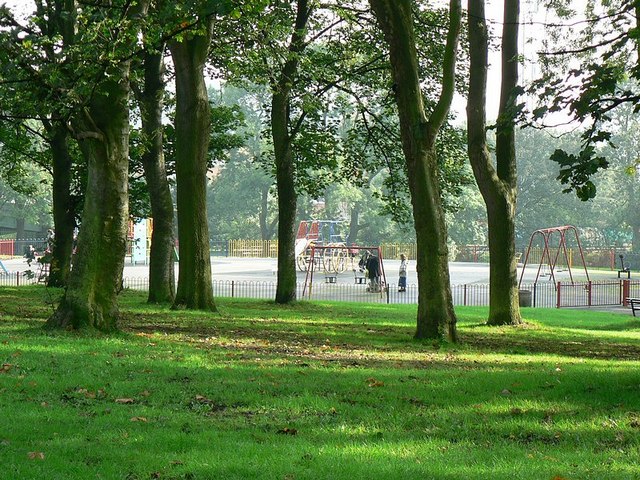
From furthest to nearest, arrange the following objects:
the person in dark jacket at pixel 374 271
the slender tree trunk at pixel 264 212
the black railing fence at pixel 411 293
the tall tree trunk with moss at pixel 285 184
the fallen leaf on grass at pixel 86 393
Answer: the slender tree trunk at pixel 264 212, the person in dark jacket at pixel 374 271, the black railing fence at pixel 411 293, the tall tree trunk with moss at pixel 285 184, the fallen leaf on grass at pixel 86 393

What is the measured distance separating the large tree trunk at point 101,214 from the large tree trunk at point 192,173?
232 inches

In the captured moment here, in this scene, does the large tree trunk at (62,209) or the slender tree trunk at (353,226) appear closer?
the large tree trunk at (62,209)

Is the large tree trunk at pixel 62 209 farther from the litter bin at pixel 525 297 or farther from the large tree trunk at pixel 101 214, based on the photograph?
the litter bin at pixel 525 297

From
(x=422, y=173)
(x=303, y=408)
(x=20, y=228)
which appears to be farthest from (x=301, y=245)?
(x=303, y=408)

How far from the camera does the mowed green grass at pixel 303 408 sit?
5637 millimetres

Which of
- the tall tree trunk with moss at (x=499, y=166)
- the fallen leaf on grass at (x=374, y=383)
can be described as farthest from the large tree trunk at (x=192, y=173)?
the fallen leaf on grass at (x=374, y=383)

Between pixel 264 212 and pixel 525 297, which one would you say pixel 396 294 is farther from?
pixel 264 212

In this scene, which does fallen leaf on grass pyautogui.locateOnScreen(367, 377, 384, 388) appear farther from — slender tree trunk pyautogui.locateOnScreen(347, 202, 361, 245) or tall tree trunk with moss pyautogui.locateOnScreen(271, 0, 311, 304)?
slender tree trunk pyautogui.locateOnScreen(347, 202, 361, 245)

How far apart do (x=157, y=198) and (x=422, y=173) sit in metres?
9.50

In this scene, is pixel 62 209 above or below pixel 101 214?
above

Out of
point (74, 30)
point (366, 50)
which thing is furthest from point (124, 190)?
point (366, 50)

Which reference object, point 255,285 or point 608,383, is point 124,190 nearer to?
point 608,383

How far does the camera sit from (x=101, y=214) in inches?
503

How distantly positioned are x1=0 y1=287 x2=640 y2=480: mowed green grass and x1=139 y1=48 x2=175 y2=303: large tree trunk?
7.41 m
